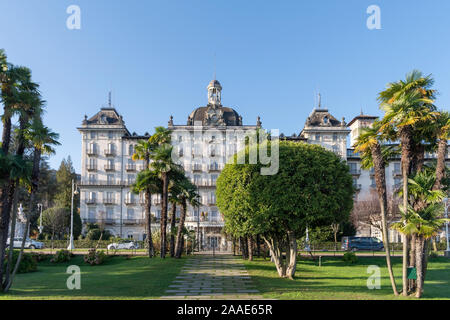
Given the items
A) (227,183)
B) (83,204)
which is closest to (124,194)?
(83,204)

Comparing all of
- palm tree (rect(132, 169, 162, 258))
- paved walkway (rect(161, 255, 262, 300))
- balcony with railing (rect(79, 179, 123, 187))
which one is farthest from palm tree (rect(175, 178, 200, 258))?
balcony with railing (rect(79, 179, 123, 187))

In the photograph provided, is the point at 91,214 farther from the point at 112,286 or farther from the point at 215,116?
the point at 112,286

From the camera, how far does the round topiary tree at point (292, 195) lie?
19.4m

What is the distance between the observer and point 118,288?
1620 cm

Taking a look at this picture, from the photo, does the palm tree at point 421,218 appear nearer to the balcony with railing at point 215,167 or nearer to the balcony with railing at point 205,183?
the balcony with railing at point 215,167

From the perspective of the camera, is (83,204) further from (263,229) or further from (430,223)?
(430,223)

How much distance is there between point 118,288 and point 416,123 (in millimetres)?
13694

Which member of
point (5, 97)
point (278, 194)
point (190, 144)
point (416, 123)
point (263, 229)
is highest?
point (190, 144)

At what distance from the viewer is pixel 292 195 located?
63.4ft

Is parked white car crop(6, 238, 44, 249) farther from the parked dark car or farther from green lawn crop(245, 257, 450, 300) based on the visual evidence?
the parked dark car

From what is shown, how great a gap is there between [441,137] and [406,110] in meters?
1.72

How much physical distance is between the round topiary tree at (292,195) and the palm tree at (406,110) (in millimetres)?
4869

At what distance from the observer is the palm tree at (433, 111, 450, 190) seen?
575 inches

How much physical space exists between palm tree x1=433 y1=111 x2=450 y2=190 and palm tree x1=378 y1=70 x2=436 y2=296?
45 cm
